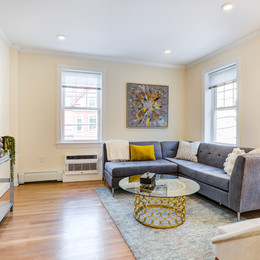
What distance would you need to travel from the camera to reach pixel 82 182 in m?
4.04

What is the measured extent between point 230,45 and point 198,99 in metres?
1.27

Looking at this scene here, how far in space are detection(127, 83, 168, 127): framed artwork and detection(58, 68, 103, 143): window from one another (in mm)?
723

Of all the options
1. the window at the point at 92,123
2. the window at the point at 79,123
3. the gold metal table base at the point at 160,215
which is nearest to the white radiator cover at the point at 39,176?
the window at the point at 79,123

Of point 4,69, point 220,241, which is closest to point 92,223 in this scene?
point 220,241

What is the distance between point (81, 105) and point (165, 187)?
2681 mm

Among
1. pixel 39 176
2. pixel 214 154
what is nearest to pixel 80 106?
pixel 39 176

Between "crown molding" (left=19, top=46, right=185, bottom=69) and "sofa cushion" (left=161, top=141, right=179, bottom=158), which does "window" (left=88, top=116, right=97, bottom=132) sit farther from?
"sofa cushion" (left=161, top=141, right=179, bottom=158)

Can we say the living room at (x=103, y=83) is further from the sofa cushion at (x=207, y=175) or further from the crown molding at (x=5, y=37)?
the sofa cushion at (x=207, y=175)

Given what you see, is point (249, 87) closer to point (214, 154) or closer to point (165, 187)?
point (214, 154)

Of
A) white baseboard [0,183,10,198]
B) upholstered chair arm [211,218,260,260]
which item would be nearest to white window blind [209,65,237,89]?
upholstered chair arm [211,218,260,260]

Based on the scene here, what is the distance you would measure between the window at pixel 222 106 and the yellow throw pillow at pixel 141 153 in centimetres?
132

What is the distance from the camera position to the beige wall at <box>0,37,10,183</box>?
3.26 meters

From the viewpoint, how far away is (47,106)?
158 inches

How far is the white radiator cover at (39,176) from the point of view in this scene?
3.81m
